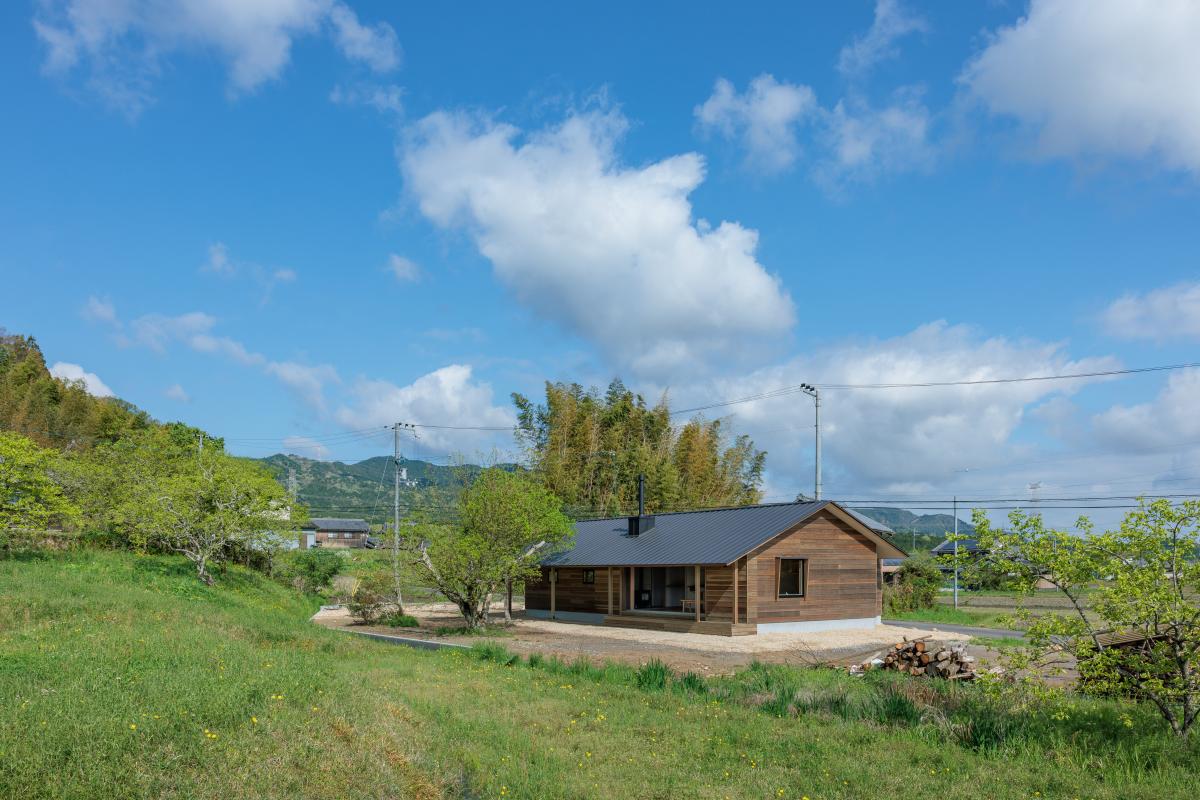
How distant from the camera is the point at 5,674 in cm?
791

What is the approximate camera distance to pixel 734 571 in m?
25.8

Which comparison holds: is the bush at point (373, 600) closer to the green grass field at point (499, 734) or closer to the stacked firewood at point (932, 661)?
the green grass field at point (499, 734)

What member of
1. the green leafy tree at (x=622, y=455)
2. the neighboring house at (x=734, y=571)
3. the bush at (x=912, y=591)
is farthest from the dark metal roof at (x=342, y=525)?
the bush at (x=912, y=591)

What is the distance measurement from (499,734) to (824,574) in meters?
20.6

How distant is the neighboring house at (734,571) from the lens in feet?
85.1

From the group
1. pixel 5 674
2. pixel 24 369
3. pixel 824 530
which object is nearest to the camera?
pixel 5 674

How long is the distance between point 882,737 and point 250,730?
6757 millimetres

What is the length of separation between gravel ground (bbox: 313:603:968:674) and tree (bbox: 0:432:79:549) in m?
9.59

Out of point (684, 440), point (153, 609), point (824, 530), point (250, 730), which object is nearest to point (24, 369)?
point (684, 440)

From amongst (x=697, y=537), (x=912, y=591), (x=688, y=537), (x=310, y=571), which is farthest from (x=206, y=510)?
(x=912, y=591)

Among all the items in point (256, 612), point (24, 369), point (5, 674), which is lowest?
point (256, 612)

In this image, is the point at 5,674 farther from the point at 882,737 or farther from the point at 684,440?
the point at 684,440

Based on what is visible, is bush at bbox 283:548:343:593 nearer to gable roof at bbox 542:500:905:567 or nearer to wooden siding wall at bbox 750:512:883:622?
gable roof at bbox 542:500:905:567

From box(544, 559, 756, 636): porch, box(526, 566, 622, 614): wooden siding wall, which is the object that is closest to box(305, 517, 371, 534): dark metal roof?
box(526, 566, 622, 614): wooden siding wall
